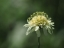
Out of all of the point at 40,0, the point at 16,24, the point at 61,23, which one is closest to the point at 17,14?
the point at 16,24

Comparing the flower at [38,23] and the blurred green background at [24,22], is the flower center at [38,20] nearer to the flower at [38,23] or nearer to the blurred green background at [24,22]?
the flower at [38,23]

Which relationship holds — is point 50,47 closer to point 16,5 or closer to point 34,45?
point 34,45

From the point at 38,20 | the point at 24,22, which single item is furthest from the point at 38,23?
the point at 24,22

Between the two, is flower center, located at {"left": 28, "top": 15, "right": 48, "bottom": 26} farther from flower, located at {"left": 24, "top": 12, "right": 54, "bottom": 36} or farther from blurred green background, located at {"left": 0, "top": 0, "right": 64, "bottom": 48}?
blurred green background, located at {"left": 0, "top": 0, "right": 64, "bottom": 48}

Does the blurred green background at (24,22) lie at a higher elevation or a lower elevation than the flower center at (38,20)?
higher

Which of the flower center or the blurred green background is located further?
the blurred green background

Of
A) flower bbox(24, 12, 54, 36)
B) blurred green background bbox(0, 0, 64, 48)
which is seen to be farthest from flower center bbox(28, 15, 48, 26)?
blurred green background bbox(0, 0, 64, 48)

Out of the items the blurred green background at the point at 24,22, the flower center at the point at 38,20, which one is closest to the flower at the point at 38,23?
the flower center at the point at 38,20

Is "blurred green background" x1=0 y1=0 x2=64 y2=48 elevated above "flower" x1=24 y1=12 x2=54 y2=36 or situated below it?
above
